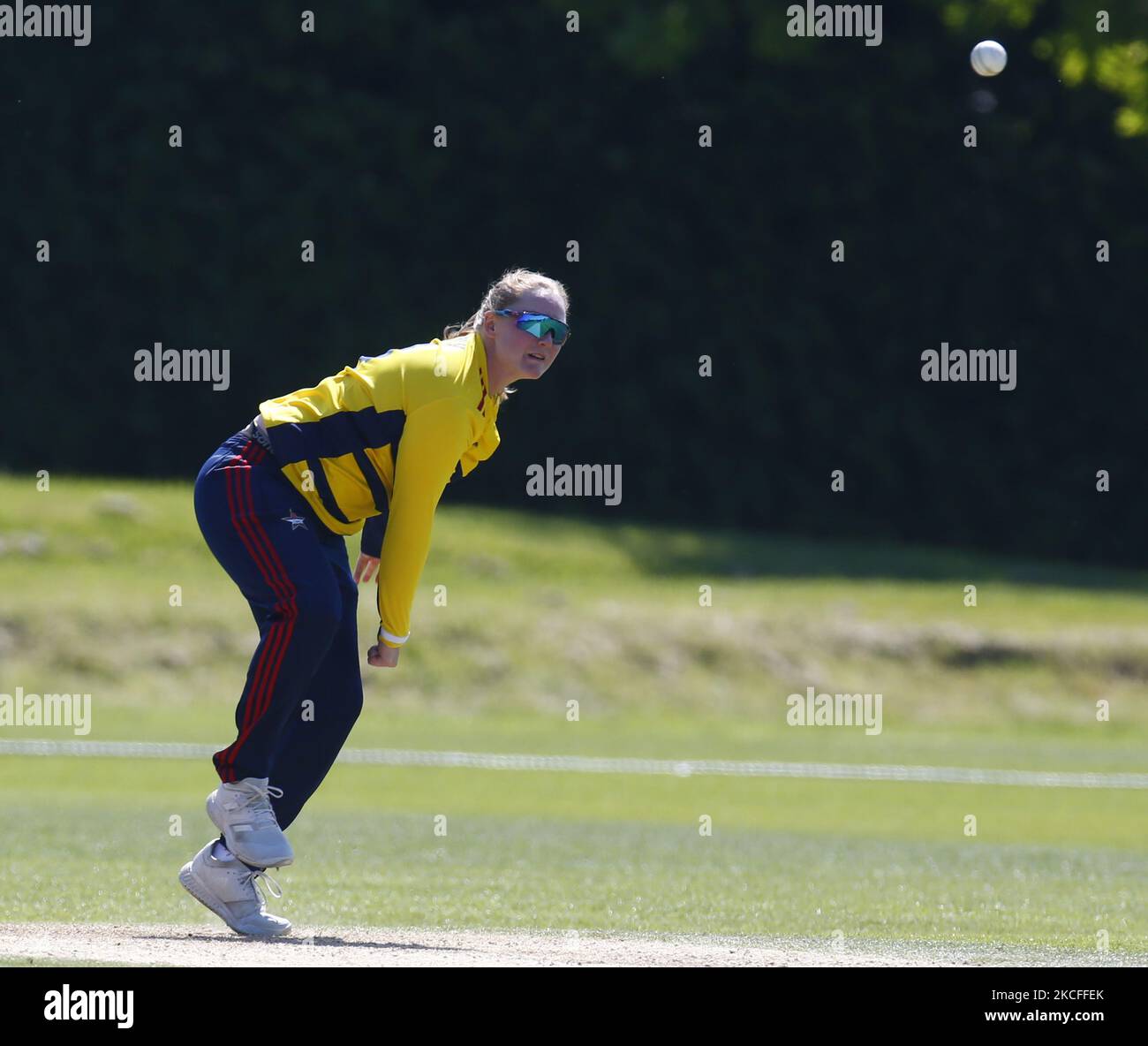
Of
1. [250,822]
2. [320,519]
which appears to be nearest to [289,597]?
[320,519]

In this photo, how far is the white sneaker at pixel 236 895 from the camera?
277 inches

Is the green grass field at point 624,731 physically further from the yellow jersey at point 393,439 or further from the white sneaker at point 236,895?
the yellow jersey at point 393,439

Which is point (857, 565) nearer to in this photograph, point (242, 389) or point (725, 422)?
point (725, 422)

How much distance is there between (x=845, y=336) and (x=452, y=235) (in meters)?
5.81

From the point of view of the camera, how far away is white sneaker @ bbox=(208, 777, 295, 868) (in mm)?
6941

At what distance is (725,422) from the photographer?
99.2ft

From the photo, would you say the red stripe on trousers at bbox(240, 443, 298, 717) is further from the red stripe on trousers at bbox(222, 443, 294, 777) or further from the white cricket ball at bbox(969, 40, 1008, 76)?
the white cricket ball at bbox(969, 40, 1008, 76)

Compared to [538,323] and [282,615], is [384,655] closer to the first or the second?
[282,615]

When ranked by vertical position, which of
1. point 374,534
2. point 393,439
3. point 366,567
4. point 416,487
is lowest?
point 366,567

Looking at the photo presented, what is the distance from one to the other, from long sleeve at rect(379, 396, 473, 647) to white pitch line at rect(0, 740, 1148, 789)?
11.3 meters

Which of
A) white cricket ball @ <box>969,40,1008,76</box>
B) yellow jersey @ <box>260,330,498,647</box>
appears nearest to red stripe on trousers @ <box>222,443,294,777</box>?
yellow jersey @ <box>260,330,498,647</box>

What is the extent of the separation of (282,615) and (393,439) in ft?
2.19

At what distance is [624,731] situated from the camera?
22266mm
